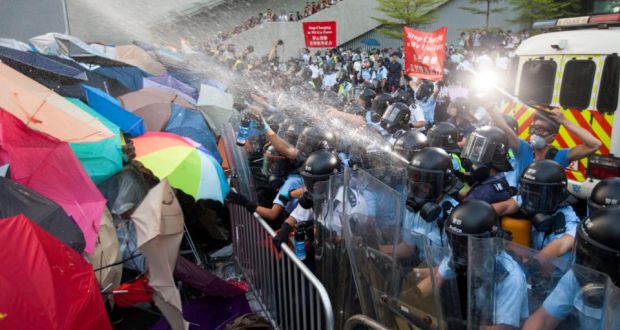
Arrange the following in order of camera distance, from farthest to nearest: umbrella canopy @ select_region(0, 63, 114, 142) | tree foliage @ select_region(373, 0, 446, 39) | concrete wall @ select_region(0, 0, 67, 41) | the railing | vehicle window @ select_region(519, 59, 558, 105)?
tree foliage @ select_region(373, 0, 446, 39) → concrete wall @ select_region(0, 0, 67, 41) → vehicle window @ select_region(519, 59, 558, 105) → umbrella canopy @ select_region(0, 63, 114, 142) → the railing

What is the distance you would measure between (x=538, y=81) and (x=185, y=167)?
442cm

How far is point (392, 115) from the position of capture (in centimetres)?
638

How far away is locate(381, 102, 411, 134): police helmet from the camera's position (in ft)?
20.8

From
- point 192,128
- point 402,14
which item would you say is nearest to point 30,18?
point 192,128

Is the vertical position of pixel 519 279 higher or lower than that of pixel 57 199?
higher

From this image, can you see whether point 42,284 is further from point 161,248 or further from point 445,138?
point 445,138

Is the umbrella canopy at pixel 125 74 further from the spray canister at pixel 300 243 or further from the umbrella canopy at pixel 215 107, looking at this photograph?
the spray canister at pixel 300 243

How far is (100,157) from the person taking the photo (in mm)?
4570

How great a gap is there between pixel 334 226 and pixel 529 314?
4.62 feet

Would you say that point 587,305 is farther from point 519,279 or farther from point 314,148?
point 314,148

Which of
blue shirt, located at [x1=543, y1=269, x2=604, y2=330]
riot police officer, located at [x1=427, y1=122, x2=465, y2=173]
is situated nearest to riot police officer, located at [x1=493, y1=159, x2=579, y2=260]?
blue shirt, located at [x1=543, y1=269, x2=604, y2=330]

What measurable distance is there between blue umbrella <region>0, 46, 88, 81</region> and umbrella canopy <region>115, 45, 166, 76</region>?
3.44 meters

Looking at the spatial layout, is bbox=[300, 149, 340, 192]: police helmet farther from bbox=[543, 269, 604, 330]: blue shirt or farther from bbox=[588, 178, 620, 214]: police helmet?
bbox=[543, 269, 604, 330]: blue shirt

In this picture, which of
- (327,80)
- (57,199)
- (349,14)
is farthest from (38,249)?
(349,14)
